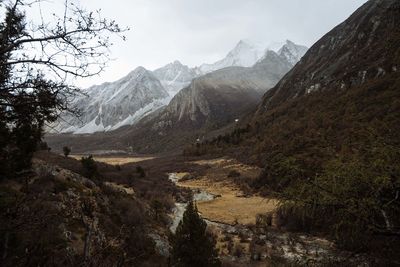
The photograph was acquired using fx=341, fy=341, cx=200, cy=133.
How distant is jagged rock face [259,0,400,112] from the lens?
168 ft

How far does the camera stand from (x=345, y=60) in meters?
61.7

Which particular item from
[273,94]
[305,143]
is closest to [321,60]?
[273,94]

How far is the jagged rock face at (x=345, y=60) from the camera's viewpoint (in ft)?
168

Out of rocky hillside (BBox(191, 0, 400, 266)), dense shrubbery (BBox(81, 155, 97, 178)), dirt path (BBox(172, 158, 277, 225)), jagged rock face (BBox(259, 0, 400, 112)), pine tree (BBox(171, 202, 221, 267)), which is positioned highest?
jagged rock face (BBox(259, 0, 400, 112))

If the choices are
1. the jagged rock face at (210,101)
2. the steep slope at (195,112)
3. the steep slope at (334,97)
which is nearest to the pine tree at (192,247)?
the steep slope at (334,97)

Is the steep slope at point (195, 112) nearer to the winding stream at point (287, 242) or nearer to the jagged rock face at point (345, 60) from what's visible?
the jagged rock face at point (345, 60)

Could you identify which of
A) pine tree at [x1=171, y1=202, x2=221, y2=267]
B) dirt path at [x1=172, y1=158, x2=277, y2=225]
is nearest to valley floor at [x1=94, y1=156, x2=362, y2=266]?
dirt path at [x1=172, y1=158, x2=277, y2=225]

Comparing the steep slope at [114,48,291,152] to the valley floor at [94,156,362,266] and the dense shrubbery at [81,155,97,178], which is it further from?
the dense shrubbery at [81,155,97,178]

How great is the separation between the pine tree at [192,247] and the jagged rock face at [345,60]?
35.8 metres

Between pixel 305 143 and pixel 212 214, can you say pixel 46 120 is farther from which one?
pixel 305 143

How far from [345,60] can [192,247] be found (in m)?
59.8

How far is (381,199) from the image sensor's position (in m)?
3.52

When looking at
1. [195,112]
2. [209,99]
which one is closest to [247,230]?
[195,112]

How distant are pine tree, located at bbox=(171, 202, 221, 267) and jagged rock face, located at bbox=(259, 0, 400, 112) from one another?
35.8m
